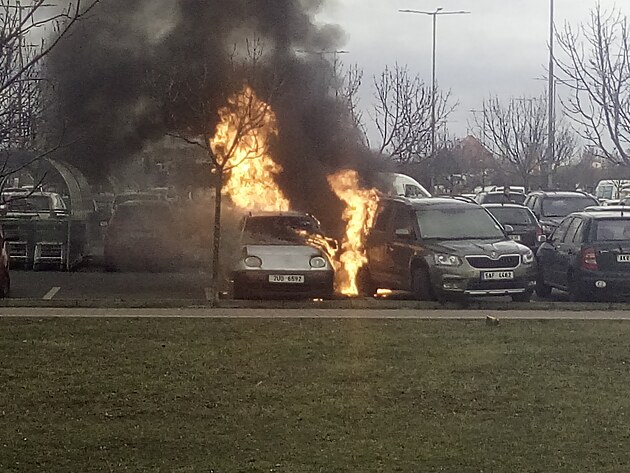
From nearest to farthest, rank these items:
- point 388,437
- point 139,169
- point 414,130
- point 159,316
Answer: point 388,437
point 159,316
point 139,169
point 414,130

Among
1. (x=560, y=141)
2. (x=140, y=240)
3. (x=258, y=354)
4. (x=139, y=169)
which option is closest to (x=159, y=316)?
(x=258, y=354)

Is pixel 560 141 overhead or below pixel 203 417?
overhead

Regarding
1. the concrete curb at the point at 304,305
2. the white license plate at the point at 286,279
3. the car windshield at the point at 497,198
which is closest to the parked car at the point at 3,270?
the concrete curb at the point at 304,305

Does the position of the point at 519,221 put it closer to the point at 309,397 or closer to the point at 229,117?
the point at 229,117

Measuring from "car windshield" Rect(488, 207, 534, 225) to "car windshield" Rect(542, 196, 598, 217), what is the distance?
7.83 feet

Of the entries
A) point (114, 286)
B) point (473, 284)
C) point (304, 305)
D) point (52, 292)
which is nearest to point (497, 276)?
point (473, 284)

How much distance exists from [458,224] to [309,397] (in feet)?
26.5

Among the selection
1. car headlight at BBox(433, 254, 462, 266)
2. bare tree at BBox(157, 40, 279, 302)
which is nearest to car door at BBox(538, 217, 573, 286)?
car headlight at BBox(433, 254, 462, 266)

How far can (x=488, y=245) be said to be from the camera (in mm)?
15219

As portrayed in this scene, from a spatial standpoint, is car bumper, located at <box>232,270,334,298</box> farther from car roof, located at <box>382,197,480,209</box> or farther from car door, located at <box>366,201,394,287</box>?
car roof, located at <box>382,197,480,209</box>

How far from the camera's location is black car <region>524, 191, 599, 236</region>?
23.9 m

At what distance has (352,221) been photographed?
779 inches

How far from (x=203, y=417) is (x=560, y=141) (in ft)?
126

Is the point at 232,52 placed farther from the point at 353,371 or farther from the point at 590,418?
the point at 590,418
